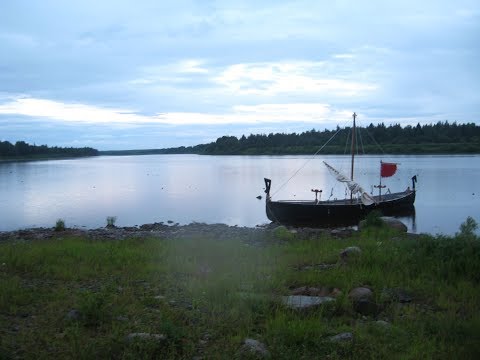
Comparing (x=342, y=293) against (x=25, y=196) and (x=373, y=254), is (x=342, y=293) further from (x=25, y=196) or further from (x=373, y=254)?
(x=25, y=196)

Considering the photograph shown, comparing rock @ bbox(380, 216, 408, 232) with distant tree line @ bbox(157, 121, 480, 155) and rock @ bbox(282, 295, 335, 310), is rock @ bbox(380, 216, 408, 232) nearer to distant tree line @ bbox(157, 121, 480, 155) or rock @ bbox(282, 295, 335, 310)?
rock @ bbox(282, 295, 335, 310)

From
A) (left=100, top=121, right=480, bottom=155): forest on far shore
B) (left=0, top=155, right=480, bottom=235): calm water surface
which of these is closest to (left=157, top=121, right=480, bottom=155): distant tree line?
(left=100, top=121, right=480, bottom=155): forest on far shore

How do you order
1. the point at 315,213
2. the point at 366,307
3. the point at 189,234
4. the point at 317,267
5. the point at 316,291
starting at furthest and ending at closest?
the point at 315,213
the point at 189,234
the point at 317,267
the point at 316,291
the point at 366,307

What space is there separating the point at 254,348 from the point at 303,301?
178cm

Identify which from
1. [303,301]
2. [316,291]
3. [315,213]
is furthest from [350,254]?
[315,213]

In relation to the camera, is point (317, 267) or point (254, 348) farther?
point (317, 267)

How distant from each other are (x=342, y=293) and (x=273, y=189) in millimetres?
42560

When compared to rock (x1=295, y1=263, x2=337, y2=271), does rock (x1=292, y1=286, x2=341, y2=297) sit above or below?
above

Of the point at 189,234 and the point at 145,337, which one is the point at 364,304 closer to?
the point at 145,337

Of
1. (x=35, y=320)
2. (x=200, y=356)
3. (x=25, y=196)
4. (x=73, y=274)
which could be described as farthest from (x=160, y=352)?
(x=25, y=196)

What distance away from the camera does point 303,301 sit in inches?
263

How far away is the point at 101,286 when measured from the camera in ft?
25.8

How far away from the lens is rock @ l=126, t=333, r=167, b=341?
5230mm

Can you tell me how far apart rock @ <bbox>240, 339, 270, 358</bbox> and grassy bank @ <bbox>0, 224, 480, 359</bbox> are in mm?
101
